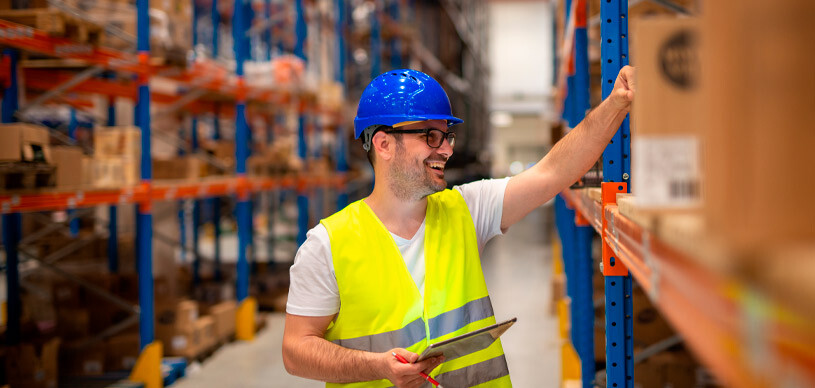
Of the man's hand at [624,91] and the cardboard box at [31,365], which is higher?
the man's hand at [624,91]

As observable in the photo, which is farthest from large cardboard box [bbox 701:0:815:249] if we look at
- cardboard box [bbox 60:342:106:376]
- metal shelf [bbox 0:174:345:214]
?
cardboard box [bbox 60:342:106:376]

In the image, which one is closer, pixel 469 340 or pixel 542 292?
pixel 469 340

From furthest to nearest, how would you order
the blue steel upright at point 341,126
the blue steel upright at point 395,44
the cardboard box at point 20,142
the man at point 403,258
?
the blue steel upright at point 395,44 → the blue steel upright at point 341,126 → the cardboard box at point 20,142 → the man at point 403,258

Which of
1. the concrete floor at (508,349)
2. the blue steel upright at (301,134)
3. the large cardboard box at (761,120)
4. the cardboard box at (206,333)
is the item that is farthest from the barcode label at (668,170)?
the blue steel upright at (301,134)

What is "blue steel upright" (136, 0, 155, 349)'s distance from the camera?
16.6 feet

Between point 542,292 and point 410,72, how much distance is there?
23.8 ft

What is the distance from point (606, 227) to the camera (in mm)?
1920

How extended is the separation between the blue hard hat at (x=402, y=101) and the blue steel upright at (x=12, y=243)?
3.66m

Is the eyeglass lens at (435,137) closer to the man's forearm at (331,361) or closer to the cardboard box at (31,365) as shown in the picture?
the man's forearm at (331,361)

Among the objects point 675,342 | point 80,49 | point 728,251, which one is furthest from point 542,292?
point 728,251

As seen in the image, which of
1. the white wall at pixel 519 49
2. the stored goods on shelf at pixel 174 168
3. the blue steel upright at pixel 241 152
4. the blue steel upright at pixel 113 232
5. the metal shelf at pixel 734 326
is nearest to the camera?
the metal shelf at pixel 734 326

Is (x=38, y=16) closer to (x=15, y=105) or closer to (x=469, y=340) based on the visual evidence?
(x=15, y=105)

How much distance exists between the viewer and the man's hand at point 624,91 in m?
1.92

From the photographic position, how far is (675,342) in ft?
12.6
